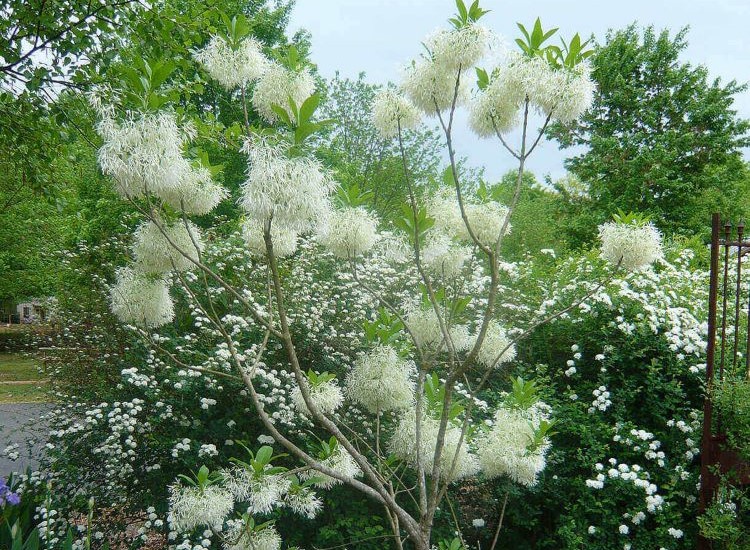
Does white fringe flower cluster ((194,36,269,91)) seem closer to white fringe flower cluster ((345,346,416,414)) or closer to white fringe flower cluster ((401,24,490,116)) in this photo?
white fringe flower cluster ((401,24,490,116))

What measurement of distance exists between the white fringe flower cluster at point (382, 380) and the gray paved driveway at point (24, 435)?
10.3ft

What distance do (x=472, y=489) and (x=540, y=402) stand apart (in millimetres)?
746

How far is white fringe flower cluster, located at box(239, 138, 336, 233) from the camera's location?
5.96 feet

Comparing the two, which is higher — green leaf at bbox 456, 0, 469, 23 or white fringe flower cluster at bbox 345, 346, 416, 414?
green leaf at bbox 456, 0, 469, 23

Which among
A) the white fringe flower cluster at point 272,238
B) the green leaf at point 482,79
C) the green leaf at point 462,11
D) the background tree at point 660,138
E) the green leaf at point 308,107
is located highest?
the background tree at point 660,138

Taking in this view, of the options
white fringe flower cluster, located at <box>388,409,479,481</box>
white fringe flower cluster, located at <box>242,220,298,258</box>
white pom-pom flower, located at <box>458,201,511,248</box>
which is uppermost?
white pom-pom flower, located at <box>458,201,511,248</box>

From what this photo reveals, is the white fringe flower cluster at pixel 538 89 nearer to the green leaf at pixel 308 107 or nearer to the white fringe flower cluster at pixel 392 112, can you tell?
the white fringe flower cluster at pixel 392 112

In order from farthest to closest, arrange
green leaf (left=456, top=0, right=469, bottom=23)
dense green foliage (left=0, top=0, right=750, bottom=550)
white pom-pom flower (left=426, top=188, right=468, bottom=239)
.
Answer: dense green foliage (left=0, top=0, right=750, bottom=550), white pom-pom flower (left=426, top=188, right=468, bottom=239), green leaf (left=456, top=0, right=469, bottom=23)

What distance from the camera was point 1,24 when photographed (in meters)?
4.39

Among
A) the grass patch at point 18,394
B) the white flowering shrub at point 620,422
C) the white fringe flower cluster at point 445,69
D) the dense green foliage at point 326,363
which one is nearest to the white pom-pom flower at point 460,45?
the white fringe flower cluster at point 445,69

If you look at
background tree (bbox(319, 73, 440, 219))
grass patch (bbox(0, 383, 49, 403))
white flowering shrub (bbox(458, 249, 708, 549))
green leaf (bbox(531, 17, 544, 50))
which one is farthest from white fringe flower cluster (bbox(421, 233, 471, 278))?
background tree (bbox(319, 73, 440, 219))

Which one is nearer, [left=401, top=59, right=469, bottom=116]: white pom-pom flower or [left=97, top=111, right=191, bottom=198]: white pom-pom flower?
[left=97, top=111, right=191, bottom=198]: white pom-pom flower

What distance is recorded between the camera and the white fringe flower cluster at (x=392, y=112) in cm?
245

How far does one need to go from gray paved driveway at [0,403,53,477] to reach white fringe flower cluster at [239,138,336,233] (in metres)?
3.74
